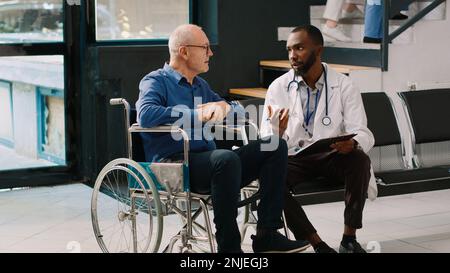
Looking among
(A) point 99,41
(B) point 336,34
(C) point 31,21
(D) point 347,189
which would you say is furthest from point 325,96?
(C) point 31,21

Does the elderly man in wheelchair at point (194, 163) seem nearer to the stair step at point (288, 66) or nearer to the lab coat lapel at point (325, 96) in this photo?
the lab coat lapel at point (325, 96)

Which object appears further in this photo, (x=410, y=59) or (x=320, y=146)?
(x=410, y=59)

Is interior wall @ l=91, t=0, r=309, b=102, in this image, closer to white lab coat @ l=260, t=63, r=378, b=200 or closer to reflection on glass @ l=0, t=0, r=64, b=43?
reflection on glass @ l=0, t=0, r=64, b=43

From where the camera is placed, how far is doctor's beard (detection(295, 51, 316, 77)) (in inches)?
178

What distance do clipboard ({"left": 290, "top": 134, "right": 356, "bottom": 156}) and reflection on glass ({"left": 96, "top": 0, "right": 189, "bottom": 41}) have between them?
2.55 m

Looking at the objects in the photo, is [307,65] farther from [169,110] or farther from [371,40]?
[371,40]

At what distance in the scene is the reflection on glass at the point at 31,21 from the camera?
20.8 ft

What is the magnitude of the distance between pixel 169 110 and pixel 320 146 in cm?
79

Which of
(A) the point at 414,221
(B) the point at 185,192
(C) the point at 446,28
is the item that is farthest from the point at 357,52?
(B) the point at 185,192

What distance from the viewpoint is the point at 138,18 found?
264 inches

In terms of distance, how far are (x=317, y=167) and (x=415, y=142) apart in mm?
916

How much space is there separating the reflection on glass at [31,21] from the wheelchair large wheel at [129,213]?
3.76 feet

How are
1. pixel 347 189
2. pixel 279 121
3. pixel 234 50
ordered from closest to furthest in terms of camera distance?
pixel 279 121, pixel 347 189, pixel 234 50
